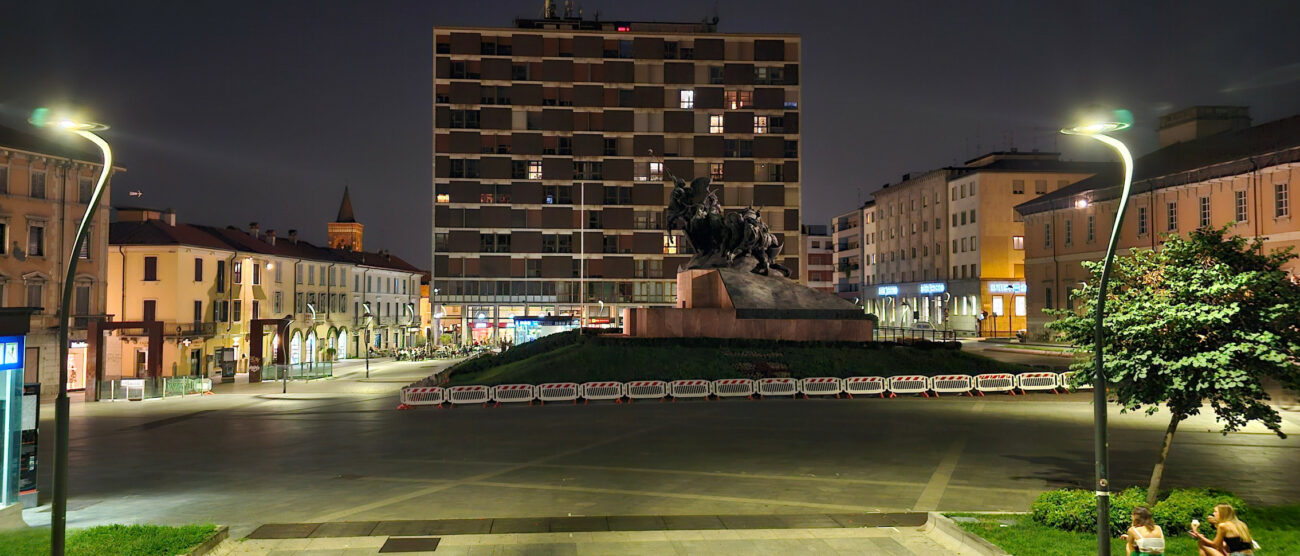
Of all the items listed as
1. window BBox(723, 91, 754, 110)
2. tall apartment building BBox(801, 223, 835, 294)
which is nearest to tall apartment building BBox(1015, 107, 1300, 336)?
window BBox(723, 91, 754, 110)

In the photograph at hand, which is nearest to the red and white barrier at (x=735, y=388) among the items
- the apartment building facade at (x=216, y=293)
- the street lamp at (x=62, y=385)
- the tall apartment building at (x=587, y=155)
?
the street lamp at (x=62, y=385)

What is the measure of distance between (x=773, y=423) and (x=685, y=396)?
7.81 metres

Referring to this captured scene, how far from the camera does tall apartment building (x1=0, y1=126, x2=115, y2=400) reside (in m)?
40.1

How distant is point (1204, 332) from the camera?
44.6 ft

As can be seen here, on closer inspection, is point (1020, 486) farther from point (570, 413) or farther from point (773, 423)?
point (570, 413)

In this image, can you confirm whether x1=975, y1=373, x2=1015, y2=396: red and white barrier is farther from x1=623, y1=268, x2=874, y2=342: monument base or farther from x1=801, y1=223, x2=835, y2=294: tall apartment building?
x1=801, y1=223, x2=835, y2=294: tall apartment building

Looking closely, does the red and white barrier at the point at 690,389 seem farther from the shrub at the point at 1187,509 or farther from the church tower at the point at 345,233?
the church tower at the point at 345,233

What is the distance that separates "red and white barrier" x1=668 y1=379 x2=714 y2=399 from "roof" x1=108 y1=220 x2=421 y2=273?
37.1m

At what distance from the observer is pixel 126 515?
14.9 m

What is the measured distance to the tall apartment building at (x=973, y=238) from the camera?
86.6m

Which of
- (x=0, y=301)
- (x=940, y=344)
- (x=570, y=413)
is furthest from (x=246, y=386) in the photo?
(x=940, y=344)

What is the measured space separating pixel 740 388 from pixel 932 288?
6945cm

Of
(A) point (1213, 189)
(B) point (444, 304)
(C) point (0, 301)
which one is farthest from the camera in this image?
(B) point (444, 304)

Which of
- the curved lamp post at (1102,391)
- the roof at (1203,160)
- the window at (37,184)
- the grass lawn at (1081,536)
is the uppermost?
the roof at (1203,160)
